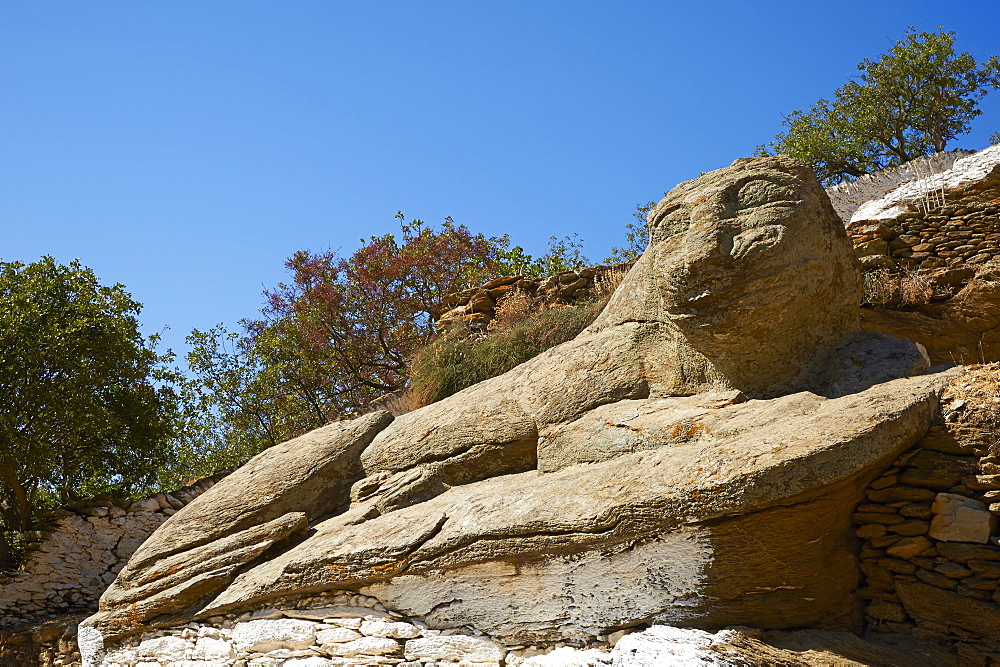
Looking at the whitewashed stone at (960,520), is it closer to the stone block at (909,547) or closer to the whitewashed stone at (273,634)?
the stone block at (909,547)

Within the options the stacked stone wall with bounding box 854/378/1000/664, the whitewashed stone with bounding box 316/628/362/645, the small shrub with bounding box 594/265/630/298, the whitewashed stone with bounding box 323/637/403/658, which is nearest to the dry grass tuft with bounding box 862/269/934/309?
the small shrub with bounding box 594/265/630/298

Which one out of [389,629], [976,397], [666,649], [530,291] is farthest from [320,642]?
[530,291]

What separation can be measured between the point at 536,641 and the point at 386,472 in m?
2.25

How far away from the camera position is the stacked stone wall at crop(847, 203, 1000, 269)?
9648mm

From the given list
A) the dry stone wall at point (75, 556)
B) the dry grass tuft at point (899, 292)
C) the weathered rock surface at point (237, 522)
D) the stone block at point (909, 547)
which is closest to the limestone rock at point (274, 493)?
the weathered rock surface at point (237, 522)

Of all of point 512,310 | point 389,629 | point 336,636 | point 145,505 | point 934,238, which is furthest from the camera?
point 512,310

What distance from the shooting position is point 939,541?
175 inches

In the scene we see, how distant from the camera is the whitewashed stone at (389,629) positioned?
5227 mm

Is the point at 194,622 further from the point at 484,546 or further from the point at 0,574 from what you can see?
the point at 0,574

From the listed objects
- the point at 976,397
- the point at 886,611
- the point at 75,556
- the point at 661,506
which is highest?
the point at 75,556

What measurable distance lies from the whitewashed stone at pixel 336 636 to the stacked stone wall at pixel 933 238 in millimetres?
7740

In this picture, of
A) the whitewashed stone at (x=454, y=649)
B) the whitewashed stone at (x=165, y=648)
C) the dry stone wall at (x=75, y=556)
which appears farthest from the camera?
the dry stone wall at (x=75, y=556)

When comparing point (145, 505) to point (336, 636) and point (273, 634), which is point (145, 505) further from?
point (336, 636)

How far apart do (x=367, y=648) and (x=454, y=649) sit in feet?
2.18
